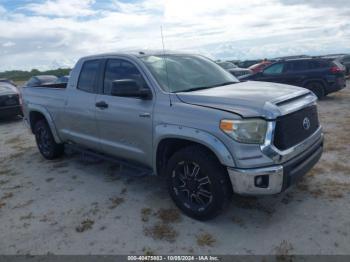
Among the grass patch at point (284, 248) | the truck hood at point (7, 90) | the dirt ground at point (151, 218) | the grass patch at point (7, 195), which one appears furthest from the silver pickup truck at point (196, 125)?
the truck hood at point (7, 90)

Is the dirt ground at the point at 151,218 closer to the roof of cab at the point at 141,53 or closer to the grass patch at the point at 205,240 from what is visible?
the grass patch at the point at 205,240

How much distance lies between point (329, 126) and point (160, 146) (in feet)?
18.0

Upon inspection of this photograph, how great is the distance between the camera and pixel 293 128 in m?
3.75

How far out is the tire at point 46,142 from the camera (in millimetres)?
6676

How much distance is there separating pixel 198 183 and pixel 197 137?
1.81 feet

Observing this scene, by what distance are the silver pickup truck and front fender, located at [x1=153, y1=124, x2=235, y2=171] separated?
0.01 m

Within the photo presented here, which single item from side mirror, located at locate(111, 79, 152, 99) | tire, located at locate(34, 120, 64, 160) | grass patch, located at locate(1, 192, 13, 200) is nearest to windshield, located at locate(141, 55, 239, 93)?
side mirror, located at locate(111, 79, 152, 99)

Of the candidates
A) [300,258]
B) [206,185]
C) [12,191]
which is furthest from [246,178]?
[12,191]

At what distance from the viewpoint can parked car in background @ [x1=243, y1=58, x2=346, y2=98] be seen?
41.1 feet

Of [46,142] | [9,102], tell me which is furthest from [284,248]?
[9,102]

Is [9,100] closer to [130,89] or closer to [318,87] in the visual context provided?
[130,89]

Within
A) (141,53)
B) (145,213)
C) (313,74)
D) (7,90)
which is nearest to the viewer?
(145,213)

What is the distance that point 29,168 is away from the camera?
21.4 feet

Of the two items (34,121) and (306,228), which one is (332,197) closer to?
(306,228)
